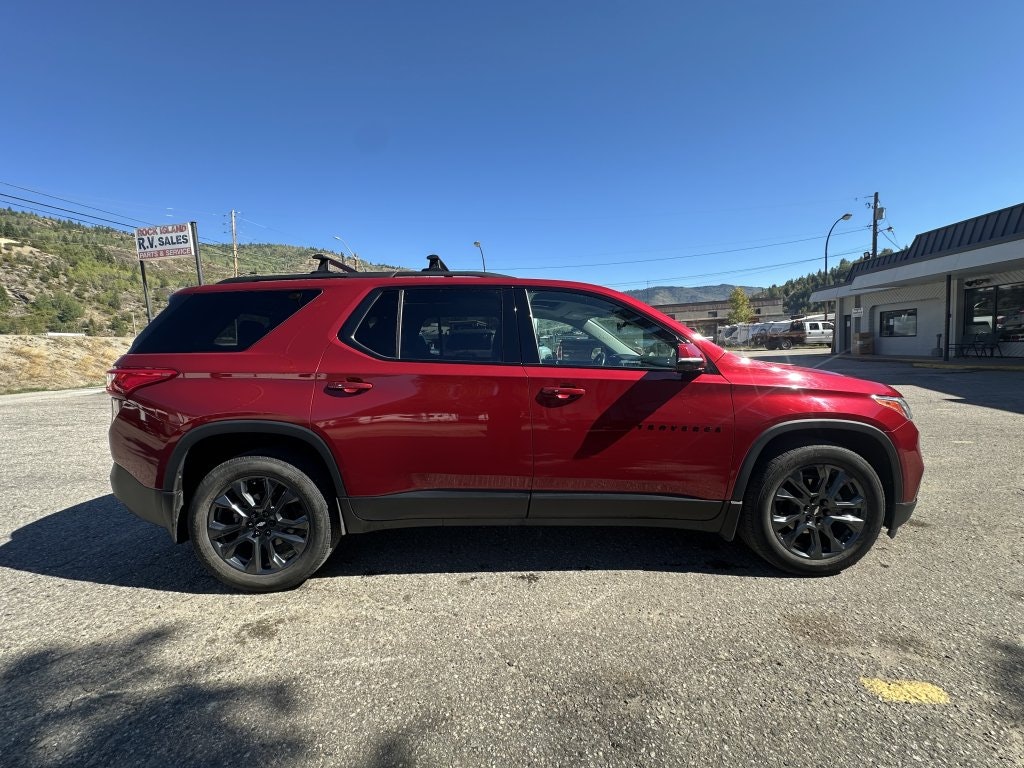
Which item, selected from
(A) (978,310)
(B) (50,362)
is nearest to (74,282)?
(B) (50,362)

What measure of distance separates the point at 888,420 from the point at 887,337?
88.0 ft

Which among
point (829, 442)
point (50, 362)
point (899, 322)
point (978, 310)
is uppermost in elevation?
point (978, 310)

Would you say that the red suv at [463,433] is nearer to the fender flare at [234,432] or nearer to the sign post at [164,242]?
the fender flare at [234,432]

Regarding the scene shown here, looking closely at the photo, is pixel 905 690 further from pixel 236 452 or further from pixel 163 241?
pixel 163 241

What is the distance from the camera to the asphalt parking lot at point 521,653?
69.7 inches

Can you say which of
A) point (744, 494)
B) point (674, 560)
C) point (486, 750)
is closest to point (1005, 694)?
point (744, 494)

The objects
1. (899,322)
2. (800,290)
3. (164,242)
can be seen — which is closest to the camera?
(899,322)

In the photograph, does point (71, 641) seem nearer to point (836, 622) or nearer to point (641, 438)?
point (641, 438)

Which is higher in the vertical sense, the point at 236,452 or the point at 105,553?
the point at 236,452

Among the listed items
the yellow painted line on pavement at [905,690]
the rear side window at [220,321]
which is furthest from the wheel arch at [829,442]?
the rear side window at [220,321]

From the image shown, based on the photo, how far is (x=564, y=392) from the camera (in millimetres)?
2752

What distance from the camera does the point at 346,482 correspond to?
2.79m

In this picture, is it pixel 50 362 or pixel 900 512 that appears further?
pixel 50 362

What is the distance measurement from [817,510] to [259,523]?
333 cm
